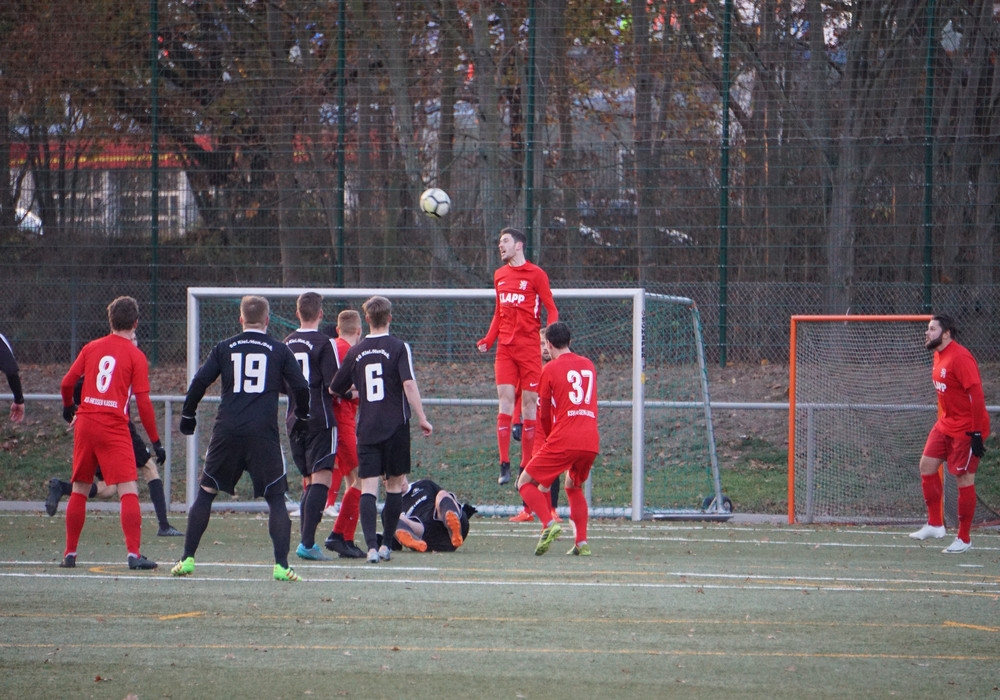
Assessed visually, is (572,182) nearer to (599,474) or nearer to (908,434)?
(599,474)

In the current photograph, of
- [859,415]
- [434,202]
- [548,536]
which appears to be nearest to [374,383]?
[548,536]

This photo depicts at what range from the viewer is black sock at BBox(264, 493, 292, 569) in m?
8.09

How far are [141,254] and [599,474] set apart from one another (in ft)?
26.3

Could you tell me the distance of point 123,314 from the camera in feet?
29.3

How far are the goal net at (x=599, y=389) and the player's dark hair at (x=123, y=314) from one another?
4.17 meters

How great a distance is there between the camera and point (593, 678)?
565 centimetres

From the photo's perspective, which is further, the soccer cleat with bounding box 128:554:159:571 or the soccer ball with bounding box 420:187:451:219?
the soccer ball with bounding box 420:187:451:219

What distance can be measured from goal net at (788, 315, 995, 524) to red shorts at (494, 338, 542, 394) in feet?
10.7

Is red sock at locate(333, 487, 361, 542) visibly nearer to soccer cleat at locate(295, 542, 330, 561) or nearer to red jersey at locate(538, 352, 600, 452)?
soccer cleat at locate(295, 542, 330, 561)

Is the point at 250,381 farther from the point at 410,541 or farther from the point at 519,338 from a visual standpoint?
the point at 519,338

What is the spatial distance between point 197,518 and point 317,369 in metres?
1.80

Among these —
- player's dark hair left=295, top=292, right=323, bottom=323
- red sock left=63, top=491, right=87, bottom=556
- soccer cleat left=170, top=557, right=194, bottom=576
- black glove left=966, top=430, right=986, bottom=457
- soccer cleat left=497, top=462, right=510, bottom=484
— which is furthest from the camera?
soccer cleat left=497, top=462, right=510, bottom=484

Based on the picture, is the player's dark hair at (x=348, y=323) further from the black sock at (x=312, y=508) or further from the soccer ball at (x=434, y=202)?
the soccer ball at (x=434, y=202)

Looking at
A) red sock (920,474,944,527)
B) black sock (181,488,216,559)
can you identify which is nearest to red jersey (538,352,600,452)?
black sock (181,488,216,559)
